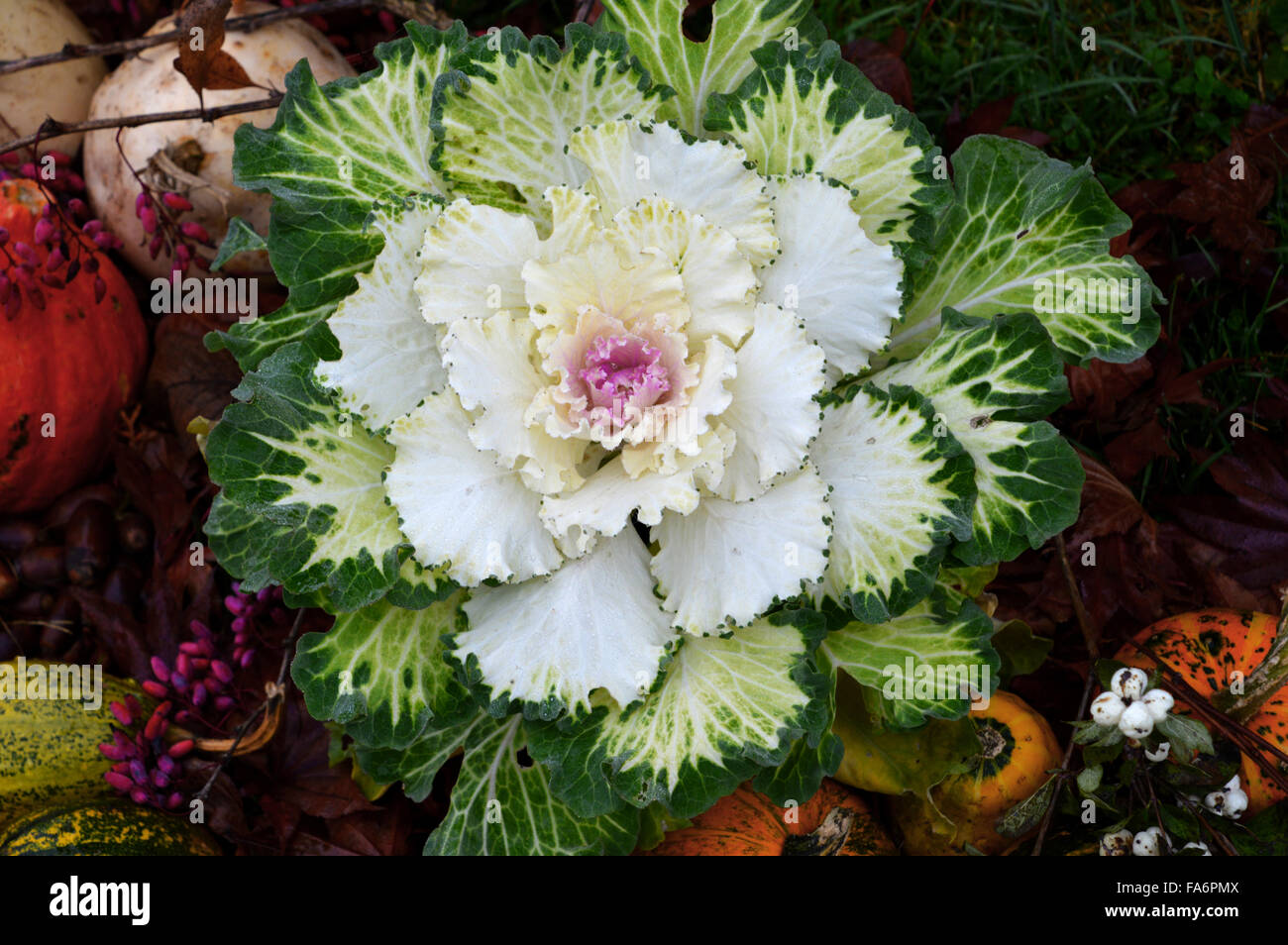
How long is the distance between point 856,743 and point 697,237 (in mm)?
845

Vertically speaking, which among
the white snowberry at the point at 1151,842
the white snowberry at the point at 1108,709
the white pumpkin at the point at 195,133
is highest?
the white pumpkin at the point at 195,133

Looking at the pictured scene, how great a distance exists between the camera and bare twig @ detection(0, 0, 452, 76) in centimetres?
202

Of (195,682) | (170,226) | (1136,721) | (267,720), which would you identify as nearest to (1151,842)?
(1136,721)

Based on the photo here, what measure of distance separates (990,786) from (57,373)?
1.76 metres

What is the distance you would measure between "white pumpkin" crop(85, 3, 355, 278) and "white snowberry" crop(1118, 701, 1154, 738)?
65.3 inches

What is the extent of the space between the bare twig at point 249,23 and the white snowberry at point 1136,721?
166 centimetres

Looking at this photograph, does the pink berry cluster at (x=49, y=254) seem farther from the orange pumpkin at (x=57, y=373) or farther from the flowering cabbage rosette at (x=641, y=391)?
the flowering cabbage rosette at (x=641, y=391)

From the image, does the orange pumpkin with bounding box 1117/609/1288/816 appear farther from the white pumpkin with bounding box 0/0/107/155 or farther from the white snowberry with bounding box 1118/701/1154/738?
the white pumpkin with bounding box 0/0/107/155

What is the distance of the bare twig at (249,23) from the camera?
6.61 ft

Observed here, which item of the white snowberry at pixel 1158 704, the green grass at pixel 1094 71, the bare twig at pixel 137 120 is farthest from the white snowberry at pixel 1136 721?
the bare twig at pixel 137 120

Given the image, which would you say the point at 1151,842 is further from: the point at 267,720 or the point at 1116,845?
the point at 267,720

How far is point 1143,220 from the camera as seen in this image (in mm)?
2195

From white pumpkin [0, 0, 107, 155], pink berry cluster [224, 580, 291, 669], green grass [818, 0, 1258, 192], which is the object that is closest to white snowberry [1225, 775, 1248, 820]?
green grass [818, 0, 1258, 192]

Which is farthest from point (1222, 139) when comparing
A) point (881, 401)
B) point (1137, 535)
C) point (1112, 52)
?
point (881, 401)
